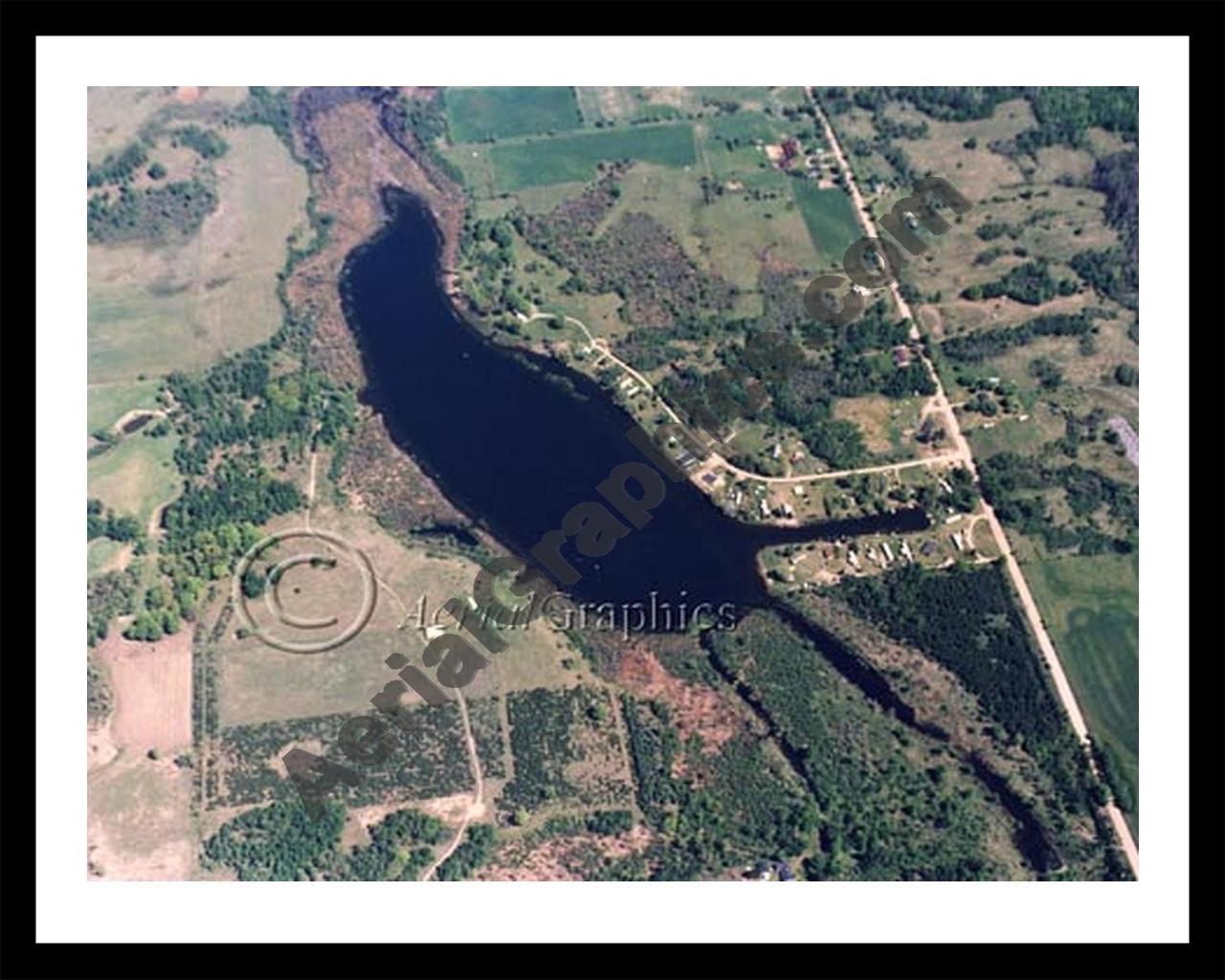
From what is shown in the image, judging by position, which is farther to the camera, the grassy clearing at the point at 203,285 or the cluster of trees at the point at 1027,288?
the cluster of trees at the point at 1027,288

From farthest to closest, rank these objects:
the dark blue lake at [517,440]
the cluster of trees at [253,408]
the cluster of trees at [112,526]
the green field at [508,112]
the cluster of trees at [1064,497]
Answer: the green field at [508,112], the cluster of trees at [253,408], the cluster of trees at [112,526], the cluster of trees at [1064,497], the dark blue lake at [517,440]

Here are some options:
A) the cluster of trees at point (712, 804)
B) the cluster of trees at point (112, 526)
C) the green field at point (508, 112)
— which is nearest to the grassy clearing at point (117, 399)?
the cluster of trees at point (112, 526)

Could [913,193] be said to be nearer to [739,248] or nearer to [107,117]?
[739,248]

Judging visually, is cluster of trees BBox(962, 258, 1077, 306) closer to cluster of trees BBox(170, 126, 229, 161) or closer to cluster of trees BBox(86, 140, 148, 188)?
cluster of trees BBox(170, 126, 229, 161)

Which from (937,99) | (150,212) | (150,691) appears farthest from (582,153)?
(150,691)

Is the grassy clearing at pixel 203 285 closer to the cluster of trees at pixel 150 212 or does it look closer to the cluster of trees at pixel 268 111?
the cluster of trees at pixel 150 212

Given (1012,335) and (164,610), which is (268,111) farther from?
(1012,335)

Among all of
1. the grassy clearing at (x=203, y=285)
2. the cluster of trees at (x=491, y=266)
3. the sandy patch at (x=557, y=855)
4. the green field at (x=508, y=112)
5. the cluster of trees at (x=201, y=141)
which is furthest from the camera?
the green field at (x=508, y=112)
